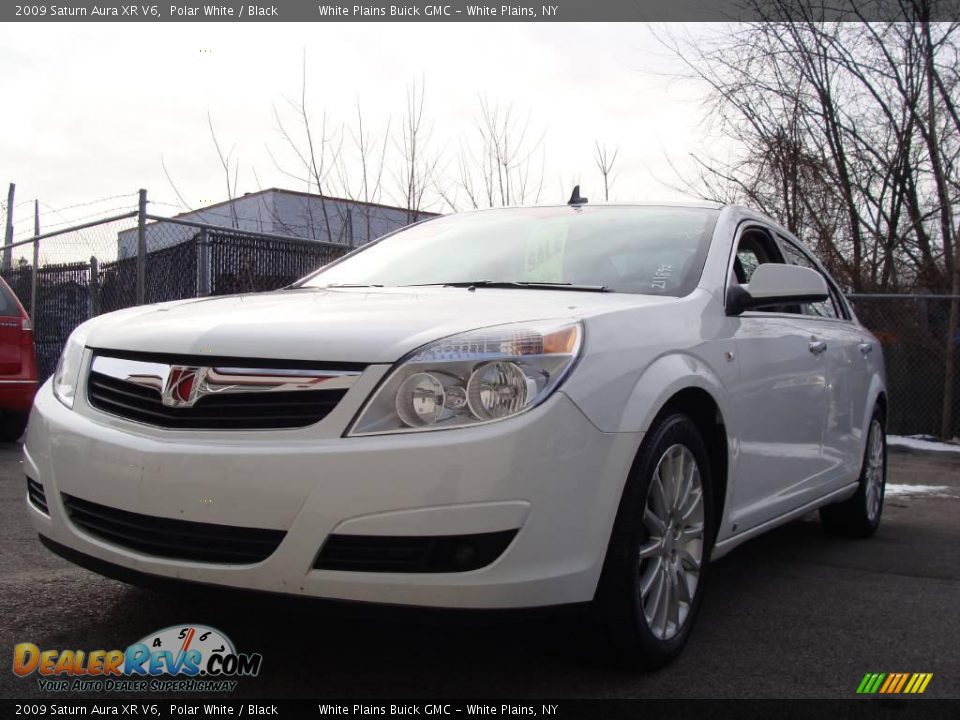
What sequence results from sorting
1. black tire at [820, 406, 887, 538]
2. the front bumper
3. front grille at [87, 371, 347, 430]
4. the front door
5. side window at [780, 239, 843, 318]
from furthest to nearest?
1. black tire at [820, 406, 887, 538]
2. side window at [780, 239, 843, 318]
3. the front door
4. front grille at [87, 371, 347, 430]
5. the front bumper

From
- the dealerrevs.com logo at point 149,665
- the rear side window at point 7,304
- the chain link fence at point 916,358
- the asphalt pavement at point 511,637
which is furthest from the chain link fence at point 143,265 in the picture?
the dealerrevs.com logo at point 149,665

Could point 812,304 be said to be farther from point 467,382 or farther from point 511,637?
point 467,382

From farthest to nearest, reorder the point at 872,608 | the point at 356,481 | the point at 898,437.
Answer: the point at 898,437
the point at 872,608
the point at 356,481

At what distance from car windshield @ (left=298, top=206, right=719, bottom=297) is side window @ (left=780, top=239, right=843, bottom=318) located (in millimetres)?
865

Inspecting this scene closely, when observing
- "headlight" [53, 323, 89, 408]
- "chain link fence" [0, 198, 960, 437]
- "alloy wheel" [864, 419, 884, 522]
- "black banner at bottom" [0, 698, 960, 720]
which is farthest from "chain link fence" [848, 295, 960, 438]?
"headlight" [53, 323, 89, 408]

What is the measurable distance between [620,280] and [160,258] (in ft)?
22.1

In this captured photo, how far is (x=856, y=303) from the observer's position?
10.6 metres

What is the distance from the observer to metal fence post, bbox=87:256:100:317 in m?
10.0

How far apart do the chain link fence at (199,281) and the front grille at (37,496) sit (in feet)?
19.7

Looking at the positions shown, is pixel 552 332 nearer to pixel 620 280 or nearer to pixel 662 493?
pixel 662 493

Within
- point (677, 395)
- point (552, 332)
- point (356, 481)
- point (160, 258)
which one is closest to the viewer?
point (356, 481)

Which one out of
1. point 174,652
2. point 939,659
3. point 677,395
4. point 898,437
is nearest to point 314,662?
point 174,652

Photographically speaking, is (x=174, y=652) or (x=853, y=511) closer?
(x=174, y=652)

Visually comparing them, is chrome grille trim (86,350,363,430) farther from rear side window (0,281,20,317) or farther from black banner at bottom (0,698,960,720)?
rear side window (0,281,20,317)
